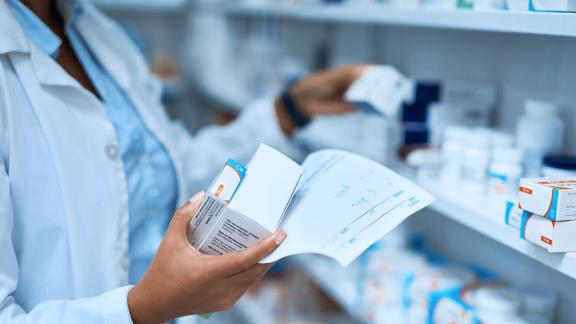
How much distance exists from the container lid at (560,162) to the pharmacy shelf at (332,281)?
525 mm

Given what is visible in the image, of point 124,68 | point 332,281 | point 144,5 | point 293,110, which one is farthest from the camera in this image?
point 144,5

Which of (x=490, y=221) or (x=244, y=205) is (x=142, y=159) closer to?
(x=244, y=205)

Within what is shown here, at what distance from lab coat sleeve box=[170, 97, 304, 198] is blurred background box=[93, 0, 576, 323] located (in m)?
0.13

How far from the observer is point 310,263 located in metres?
1.59

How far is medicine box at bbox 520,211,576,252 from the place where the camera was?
2.27 ft

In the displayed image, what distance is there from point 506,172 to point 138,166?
0.63 meters

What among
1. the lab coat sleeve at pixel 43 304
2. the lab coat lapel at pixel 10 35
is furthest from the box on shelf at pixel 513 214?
the lab coat lapel at pixel 10 35

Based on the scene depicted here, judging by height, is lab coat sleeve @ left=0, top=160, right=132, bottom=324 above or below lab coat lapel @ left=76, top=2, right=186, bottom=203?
below

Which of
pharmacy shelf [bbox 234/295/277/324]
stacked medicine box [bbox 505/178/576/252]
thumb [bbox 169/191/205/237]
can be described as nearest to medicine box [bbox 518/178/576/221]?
stacked medicine box [bbox 505/178/576/252]

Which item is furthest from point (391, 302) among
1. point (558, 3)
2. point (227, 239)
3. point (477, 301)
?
point (558, 3)

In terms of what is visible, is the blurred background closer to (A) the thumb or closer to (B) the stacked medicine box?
(B) the stacked medicine box

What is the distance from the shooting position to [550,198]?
0.68 m

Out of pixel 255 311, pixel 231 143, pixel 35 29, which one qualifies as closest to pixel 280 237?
pixel 35 29

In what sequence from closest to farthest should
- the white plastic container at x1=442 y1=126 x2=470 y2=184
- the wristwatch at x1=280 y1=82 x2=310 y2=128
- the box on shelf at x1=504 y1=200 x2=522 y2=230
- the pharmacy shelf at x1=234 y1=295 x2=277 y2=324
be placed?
the box on shelf at x1=504 y1=200 x2=522 y2=230
the white plastic container at x1=442 y1=126 x2=470 y2=184
the wristwatch at x1=280 y1=82 x2=310 y2=128
the pharmacy shelf at x1=234 y1=295 x2=277 y2=324
